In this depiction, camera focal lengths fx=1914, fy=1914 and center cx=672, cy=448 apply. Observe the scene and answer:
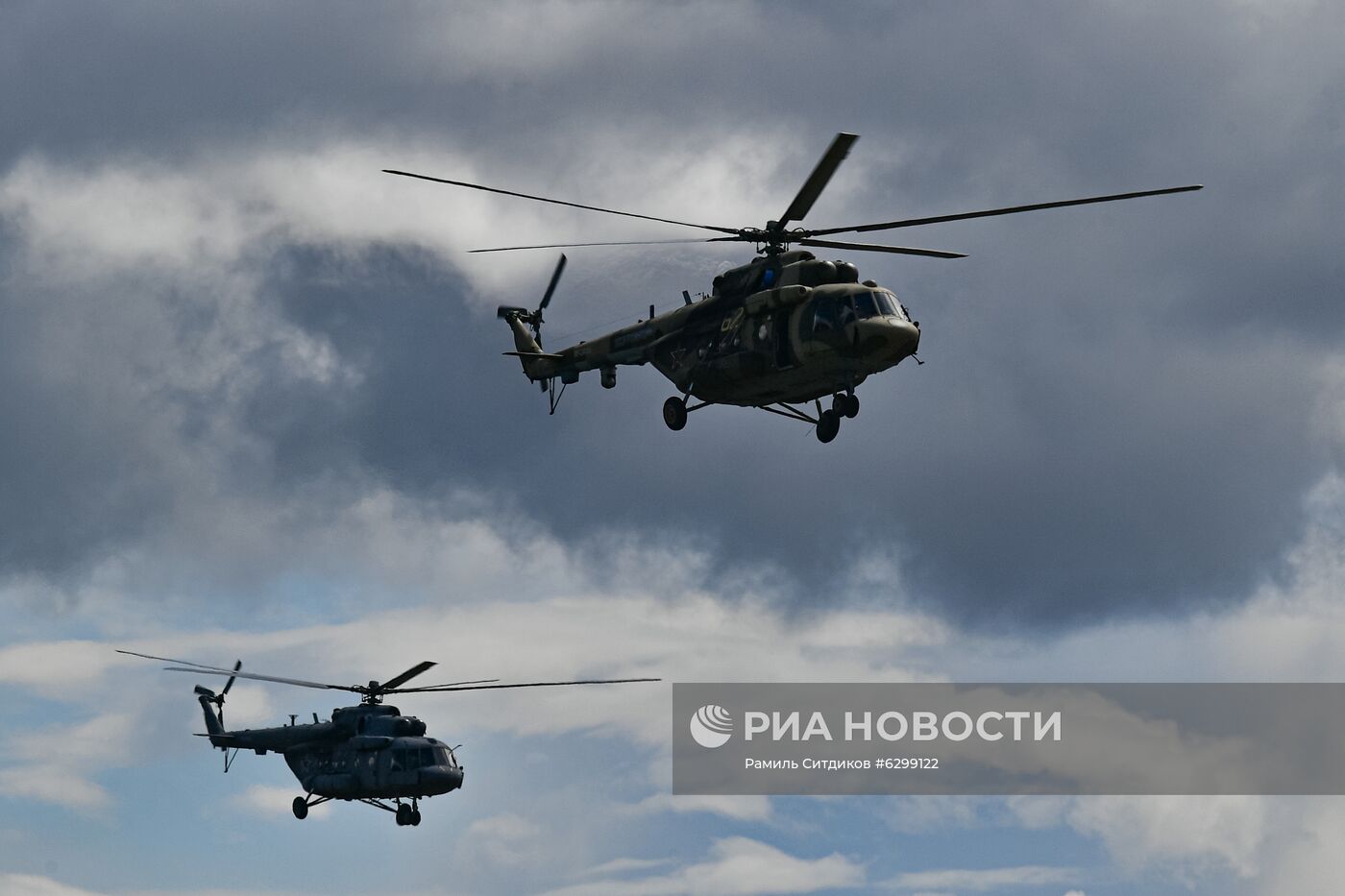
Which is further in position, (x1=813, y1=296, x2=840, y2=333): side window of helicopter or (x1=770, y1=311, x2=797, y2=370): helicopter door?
(x1=770, y1=311, x2=797, y2=370): helicopter door

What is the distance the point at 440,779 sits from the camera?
272ft

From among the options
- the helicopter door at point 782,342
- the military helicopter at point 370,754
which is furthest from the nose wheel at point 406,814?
the helicopter door at point 782,342

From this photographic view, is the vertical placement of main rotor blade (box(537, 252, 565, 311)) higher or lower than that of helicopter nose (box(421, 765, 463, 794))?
higher

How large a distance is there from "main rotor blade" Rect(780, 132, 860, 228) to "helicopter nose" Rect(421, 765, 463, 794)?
31.4 meters

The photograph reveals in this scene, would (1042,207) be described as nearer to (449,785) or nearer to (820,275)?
(820,275)

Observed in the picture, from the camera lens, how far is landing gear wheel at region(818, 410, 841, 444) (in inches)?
2502

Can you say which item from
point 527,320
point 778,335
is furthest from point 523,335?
point 778,335

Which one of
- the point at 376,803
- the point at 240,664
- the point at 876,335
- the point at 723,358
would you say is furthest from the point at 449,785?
the point at 876,335

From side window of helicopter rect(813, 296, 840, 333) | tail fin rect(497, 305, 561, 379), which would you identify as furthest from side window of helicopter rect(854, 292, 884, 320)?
tail fin rect(497, 305, 561, 379)

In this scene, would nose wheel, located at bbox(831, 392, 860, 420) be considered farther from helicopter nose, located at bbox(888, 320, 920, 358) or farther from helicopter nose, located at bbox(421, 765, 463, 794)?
helicopter nose, located at bbox(421, 765, 463, 794)

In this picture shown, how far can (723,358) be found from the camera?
65.4m

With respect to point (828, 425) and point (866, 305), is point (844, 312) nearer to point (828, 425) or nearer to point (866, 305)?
point (866, 305)

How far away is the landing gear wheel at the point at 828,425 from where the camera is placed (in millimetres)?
63562

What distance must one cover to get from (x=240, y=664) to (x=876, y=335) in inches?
1827
